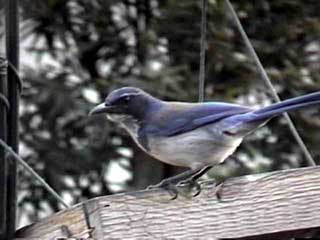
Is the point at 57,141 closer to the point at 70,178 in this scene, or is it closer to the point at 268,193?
the point at 70,178

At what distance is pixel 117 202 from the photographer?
187 cm

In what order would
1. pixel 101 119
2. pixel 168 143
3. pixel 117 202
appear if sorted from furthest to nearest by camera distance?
pixel 101 119 < pixel 168 143 < pixel 117 202

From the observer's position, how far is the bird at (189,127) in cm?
210

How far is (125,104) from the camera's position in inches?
84.7

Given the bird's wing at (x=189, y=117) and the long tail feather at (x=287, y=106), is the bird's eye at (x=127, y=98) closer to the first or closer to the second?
the bird's wing at (x=189, y=117)

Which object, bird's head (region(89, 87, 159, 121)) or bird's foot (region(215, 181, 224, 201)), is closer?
bird's foot (region(215, 181, 224, 201))

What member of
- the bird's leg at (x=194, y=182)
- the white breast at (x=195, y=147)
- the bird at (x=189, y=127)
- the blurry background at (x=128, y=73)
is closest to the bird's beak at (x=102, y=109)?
the bird at (x=189, y=127)

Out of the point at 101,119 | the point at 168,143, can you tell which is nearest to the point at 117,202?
the point at 168,143

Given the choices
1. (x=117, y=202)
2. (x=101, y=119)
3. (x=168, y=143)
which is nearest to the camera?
(x=117, y=202)

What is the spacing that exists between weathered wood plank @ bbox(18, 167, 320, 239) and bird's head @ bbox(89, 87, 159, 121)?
0.26 metres

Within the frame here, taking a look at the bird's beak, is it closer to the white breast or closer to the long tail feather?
the white breast

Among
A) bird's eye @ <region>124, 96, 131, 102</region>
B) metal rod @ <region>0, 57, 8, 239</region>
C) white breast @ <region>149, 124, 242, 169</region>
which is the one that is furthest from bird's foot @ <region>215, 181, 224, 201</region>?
metal rod @ <region>0, 57, 8, 239</region>

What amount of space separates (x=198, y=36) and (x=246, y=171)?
1.90 ft

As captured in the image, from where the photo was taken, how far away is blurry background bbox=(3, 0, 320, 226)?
13.4 feet
